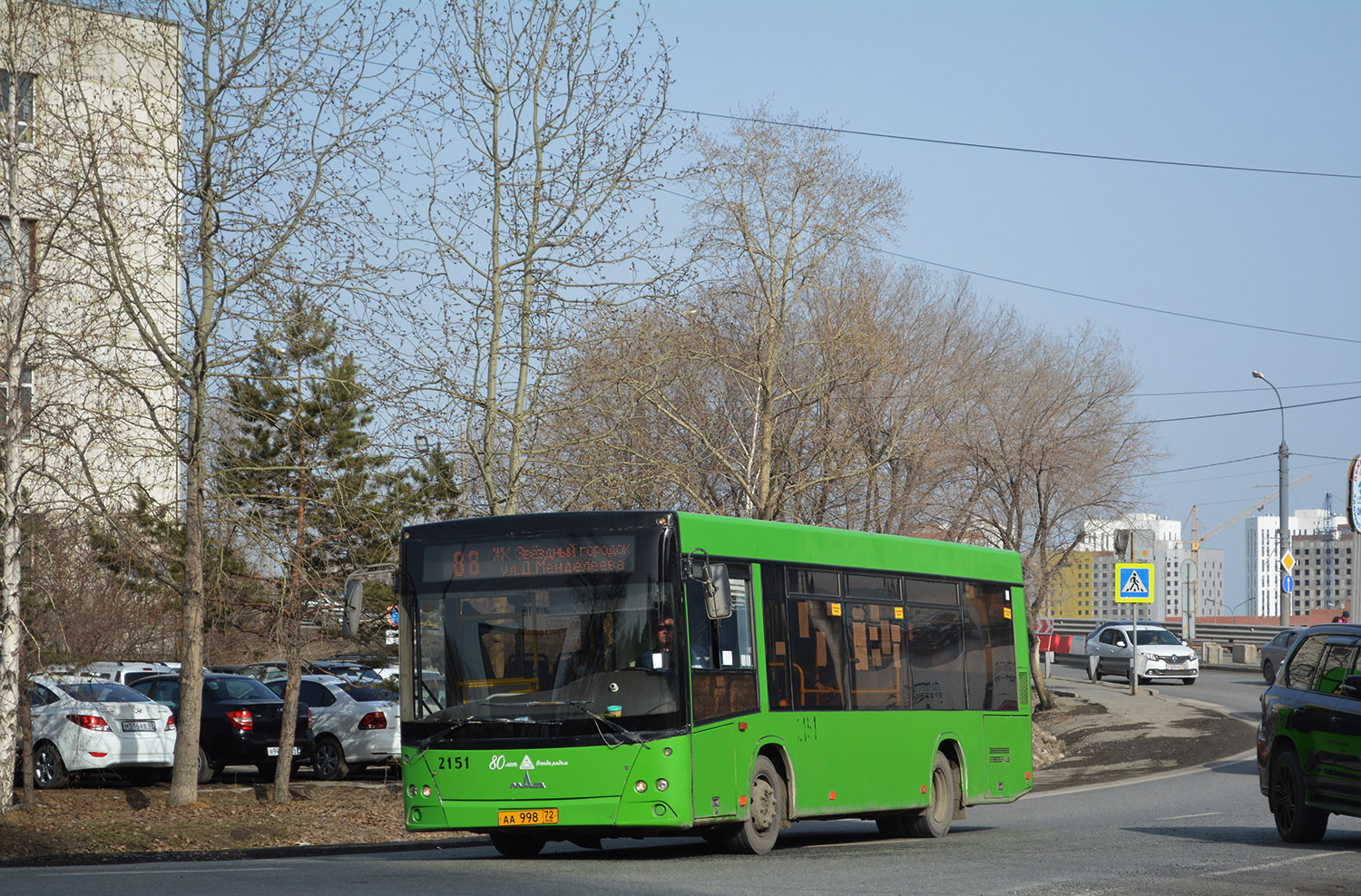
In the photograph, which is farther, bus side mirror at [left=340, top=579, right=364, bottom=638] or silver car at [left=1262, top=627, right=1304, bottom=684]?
silver car at [left=1262, top=627, right=1304, bottom=684]

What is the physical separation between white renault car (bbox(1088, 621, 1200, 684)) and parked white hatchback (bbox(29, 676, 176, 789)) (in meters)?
29.8

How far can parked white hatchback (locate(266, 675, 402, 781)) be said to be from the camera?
987 inches

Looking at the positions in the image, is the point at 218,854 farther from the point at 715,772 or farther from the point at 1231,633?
the point at 1231,633

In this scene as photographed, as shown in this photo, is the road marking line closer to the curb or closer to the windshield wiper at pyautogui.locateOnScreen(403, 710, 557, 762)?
the windshield wiper at pyautogui.locateOnScreen(403, 710, 557, 762)

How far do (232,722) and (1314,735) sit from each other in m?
16.5

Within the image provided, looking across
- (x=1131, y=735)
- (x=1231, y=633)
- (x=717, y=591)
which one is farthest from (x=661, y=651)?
(x=1231, y=633)

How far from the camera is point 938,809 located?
52.4 ft

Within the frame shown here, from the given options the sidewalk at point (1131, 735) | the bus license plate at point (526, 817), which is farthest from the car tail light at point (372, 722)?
the bus license plate at point (526, 817)

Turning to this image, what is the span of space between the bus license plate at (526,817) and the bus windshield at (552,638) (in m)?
0.59

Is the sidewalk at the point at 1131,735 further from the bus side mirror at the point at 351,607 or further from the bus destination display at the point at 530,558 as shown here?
the bus side mirror at the point at 351,607

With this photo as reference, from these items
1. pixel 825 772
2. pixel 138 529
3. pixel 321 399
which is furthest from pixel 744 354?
pixel 825 772

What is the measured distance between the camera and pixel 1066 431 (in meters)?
39.5

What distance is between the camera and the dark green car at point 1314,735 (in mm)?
12594

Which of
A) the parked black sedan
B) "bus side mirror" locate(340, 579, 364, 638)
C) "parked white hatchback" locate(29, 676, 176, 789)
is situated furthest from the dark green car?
the parked black sedan
